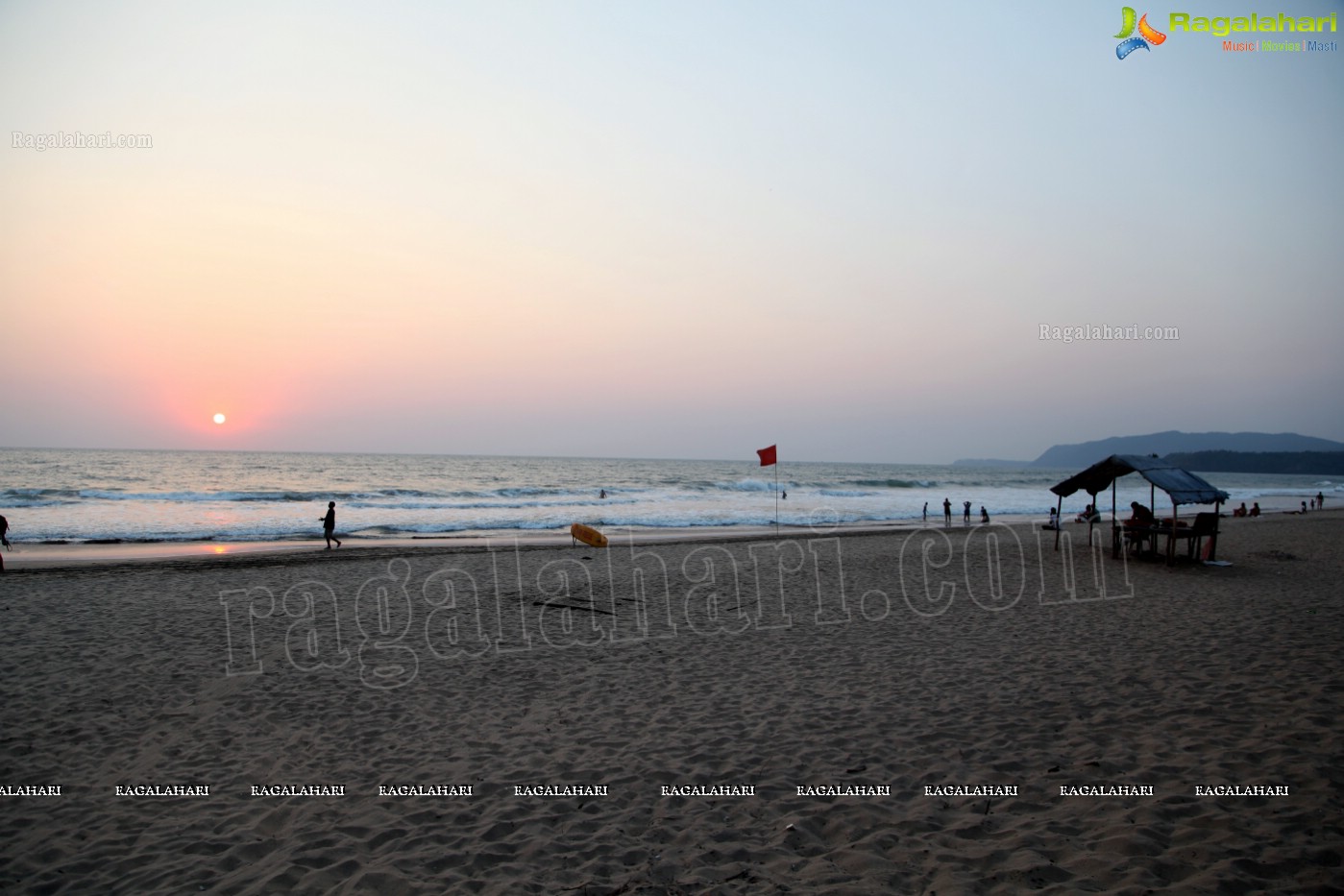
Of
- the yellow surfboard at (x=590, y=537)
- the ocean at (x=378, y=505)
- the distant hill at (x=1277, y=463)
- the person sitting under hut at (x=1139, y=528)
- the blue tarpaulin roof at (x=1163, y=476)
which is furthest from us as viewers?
the distant hill at (x=1277, y=463)

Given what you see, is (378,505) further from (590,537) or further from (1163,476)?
(1163,476)

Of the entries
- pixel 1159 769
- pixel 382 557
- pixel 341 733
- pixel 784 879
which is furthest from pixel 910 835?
pixel 382 557

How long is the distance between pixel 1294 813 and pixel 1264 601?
29.0 ft

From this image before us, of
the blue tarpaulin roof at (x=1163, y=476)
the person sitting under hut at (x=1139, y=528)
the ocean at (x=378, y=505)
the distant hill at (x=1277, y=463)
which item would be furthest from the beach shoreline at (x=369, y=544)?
the distant hill at (x=1277, y=463)

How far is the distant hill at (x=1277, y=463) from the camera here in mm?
149875

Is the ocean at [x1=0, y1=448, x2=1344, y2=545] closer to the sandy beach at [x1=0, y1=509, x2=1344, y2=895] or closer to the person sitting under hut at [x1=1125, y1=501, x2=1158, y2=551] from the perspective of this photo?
the person sitting under hut at [x1=1125, y1=501, x2=1158, y2=551]

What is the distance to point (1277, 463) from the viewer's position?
159625 millimetres

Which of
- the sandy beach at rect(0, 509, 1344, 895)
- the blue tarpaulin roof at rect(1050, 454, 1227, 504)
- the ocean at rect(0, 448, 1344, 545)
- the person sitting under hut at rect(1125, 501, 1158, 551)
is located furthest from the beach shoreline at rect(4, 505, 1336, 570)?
the blue tarpaulin roof at rect(1050, 454, 1227, 504)

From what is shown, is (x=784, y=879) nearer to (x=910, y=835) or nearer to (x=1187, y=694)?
(x=910, y=835)

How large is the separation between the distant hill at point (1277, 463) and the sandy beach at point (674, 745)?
577 ft

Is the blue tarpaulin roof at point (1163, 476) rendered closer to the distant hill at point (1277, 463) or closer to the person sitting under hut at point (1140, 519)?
the person sitting under hut at point (1140, 519)

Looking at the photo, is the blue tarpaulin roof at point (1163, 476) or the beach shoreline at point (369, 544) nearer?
the blue tarpaulin roof at point (1163, 476)

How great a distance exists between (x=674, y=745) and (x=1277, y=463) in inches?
8252

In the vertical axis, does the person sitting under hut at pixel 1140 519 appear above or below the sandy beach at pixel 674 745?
above
